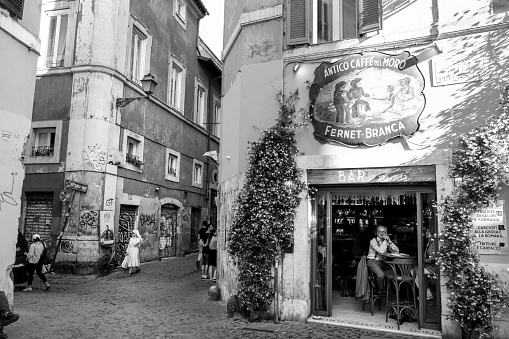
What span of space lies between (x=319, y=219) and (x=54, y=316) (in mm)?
5242

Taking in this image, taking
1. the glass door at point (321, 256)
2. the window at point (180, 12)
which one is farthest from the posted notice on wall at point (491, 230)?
the window at point (180, 12)

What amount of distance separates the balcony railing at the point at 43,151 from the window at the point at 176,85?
585 cm

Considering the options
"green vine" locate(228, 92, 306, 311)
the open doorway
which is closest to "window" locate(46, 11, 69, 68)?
"green vine" locate(228, 92, 306, 311)

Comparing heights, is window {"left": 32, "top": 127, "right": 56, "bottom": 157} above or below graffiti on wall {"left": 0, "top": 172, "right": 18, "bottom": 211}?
above

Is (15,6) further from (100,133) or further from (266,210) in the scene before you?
(100,133)

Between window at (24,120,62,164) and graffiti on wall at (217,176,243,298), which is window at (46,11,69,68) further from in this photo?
graffiti on wall at (217,176,243,298)

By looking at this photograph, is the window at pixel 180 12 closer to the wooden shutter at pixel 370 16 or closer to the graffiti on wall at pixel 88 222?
the graffiti on wall at pixel 88 222

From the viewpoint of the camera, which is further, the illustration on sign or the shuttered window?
the shuttered window

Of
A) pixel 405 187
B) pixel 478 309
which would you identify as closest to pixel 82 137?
pixel 405 187

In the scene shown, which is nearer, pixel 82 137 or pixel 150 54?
pixel 82 137

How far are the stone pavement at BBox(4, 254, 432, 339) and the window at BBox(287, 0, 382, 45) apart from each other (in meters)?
5.27

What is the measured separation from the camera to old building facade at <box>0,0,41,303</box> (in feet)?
21.7

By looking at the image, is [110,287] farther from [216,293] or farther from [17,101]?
[17,101]

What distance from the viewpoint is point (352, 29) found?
749cm
